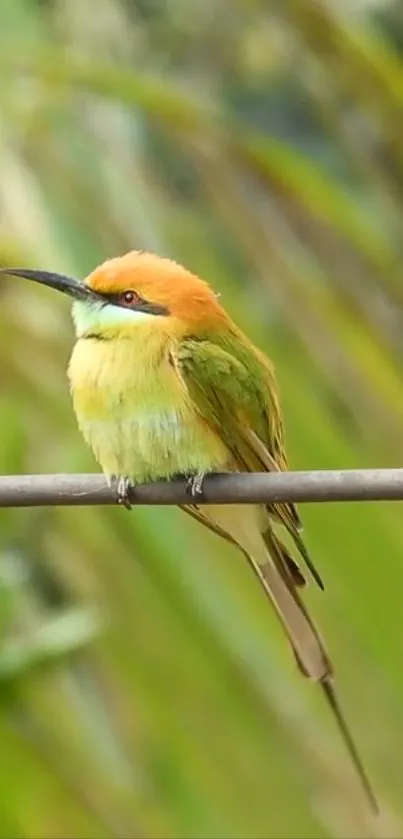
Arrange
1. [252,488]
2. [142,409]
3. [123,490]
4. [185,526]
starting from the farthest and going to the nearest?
[185,526] → [142,409] → [123,490] → [252,488]

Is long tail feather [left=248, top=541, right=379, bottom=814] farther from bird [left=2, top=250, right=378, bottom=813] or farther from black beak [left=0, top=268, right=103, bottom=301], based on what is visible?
black beak [left=0, top=268, right=103, bottom=301]

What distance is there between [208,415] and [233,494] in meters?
0.25

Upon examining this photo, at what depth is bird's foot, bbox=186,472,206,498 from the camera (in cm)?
73

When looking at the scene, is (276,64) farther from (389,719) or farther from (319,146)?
(389,719)

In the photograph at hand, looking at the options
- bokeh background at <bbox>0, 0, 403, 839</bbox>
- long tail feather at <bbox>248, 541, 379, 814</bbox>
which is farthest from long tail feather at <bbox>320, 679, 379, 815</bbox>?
bokeh background at <bbox>0, 0, 403, 839</bbox>

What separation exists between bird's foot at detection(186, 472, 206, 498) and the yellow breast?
3 cm

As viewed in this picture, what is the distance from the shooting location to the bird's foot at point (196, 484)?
734mm

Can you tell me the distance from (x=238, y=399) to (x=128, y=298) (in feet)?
0.35

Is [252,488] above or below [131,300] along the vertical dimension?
below

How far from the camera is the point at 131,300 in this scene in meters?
0.89

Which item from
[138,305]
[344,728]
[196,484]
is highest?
[138,305]

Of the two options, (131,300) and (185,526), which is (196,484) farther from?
(185,526)

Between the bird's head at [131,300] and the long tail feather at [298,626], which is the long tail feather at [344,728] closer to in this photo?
the long tail feather at [298,626]

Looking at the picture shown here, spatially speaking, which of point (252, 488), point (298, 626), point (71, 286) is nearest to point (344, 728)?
point (298, 626)
